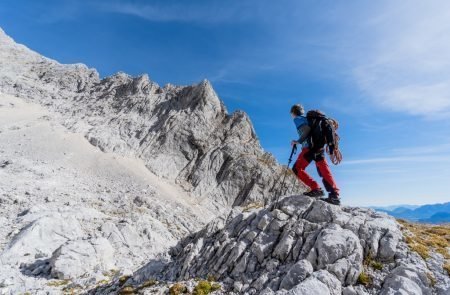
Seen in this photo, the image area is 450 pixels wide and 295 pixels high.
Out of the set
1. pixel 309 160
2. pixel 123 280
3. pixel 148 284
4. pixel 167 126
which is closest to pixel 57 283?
pixel 123 280

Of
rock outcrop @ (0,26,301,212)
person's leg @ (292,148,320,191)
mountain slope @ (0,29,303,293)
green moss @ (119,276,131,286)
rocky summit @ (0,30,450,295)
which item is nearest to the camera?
rocky summit @ (0,30,450,295)

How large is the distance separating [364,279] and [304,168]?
4.87 metres

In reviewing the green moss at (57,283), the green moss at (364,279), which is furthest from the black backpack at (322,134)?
the green moss at (57,283)

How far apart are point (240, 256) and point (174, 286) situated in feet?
9.13

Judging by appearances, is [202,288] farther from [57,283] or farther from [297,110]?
[57,283]

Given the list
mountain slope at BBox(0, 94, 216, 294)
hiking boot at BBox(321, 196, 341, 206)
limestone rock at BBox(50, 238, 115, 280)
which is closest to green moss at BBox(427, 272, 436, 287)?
hiking boot at BBox(321, 196, 341, 206)

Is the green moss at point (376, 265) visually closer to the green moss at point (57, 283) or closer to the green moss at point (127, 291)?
the green moss at point (127, 291)

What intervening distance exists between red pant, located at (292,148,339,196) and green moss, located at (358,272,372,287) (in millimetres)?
3682

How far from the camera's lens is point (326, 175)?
1355cm

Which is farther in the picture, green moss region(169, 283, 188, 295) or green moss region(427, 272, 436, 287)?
green moss region(169, 283, 188, 295)

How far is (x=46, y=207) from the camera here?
32719 mm

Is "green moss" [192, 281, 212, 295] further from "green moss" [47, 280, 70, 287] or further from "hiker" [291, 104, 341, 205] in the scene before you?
"green moss" [47, 280, 70, 287]

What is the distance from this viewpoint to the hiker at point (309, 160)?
13438mm

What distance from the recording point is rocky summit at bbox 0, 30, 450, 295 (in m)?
11.6
